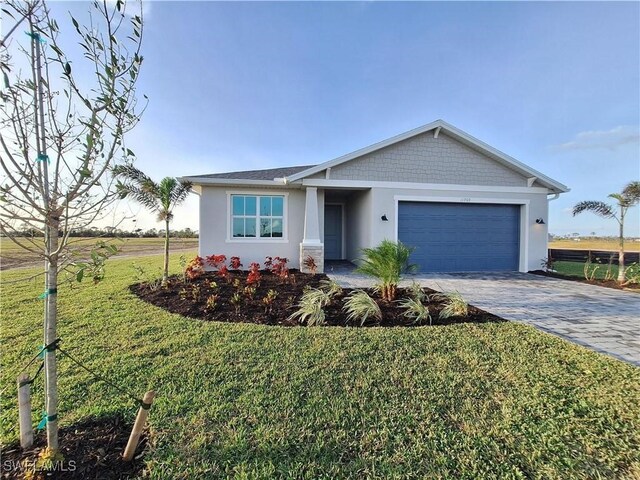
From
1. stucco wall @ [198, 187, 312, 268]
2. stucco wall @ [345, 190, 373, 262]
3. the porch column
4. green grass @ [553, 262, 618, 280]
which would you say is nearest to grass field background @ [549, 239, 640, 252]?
green grass @ [553, 262, 618, 280]

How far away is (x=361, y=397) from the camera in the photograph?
9.25ft

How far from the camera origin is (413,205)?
34.8 ft

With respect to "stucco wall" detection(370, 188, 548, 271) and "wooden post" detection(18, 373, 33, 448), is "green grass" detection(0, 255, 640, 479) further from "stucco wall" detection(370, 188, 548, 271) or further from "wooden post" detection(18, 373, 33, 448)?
"stucco wall" detection(370, 188, 548, 271)

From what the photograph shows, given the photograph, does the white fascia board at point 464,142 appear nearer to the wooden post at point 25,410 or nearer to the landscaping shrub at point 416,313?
the landscaping shrub at point 416,313

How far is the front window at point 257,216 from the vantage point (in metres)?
10.4

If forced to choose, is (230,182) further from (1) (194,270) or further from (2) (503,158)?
Answer: (2) (503,158)

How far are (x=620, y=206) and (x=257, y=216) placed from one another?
12.5 meters

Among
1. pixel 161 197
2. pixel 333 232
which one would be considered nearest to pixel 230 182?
pixel 161 197

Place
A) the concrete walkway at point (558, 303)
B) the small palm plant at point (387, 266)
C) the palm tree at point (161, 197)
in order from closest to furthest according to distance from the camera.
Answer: the concrete walkway at point (558, 303), the small palm plant at point (387, 266), the palm tree at point (161, 197)

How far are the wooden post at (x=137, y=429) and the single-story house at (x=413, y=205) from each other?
26.0ft

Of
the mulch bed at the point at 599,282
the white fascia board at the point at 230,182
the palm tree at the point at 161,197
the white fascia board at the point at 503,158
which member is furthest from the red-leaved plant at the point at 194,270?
the mulch bed at the point at 599,282

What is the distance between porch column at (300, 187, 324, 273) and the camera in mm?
9891

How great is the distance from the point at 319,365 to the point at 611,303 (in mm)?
7598

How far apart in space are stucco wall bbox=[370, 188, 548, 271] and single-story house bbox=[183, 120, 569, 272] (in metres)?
0.04
